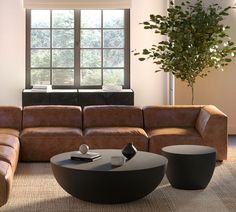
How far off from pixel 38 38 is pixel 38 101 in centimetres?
118

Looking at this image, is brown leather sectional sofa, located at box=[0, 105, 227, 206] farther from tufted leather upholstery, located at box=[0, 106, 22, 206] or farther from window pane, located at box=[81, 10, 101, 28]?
window pane, located at box=[81, 10, 101, 28]

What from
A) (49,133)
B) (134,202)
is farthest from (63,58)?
(134,202)

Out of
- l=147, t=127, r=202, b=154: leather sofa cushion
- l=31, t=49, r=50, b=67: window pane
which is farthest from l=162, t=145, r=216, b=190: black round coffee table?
l=31, t=49, r=50, b=67: window pane

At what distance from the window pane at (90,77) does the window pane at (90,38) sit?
1.35 ft

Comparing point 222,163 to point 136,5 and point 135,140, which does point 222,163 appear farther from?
point 136,5

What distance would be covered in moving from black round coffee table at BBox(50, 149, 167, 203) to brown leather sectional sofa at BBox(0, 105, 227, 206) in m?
1.20

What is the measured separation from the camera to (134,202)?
16.9 feet

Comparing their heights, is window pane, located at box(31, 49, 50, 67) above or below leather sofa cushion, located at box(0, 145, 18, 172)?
above

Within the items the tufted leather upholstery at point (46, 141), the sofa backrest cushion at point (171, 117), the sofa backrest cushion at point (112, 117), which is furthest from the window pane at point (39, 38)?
the sofa backrest cushion at point (171, 117)

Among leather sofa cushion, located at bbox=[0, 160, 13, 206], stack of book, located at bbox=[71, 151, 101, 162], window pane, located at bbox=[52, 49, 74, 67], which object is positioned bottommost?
leather sofa cushion, located at bbox=[0, 160, 13, 206]

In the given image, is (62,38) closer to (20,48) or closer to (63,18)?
(63,18)

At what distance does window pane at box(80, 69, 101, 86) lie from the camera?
9836 mm

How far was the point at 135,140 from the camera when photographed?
22.5 feet

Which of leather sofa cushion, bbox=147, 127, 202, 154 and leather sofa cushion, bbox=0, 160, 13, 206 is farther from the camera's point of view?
leather sofa cushion, bbox=147, 127, 202, 154
